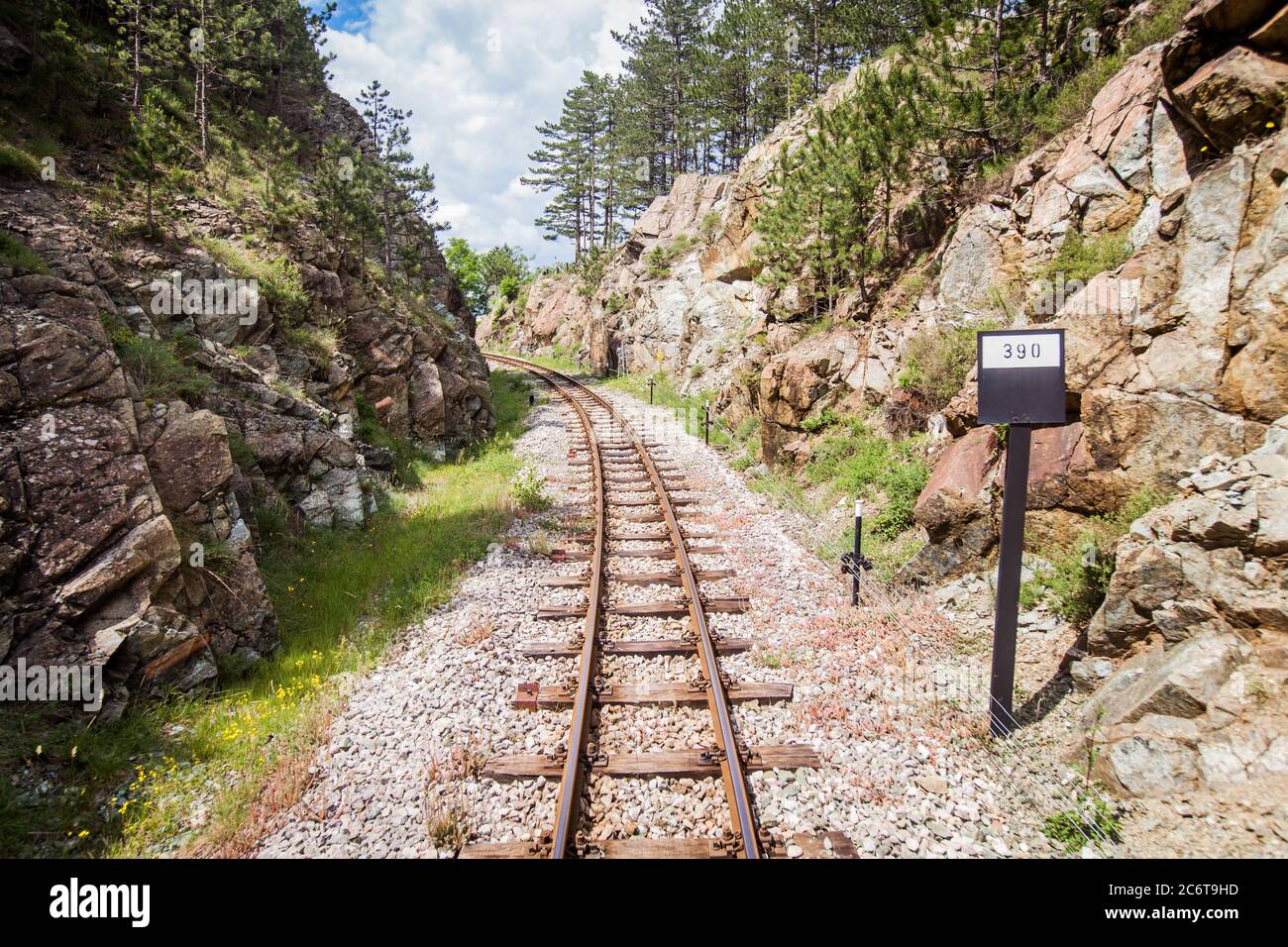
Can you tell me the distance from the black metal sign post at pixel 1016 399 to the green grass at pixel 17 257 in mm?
10175

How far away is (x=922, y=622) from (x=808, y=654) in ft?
5.29

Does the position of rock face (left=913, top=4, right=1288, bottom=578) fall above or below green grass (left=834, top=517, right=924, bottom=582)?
above

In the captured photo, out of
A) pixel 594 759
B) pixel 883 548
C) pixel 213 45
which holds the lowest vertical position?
pixel 594 759

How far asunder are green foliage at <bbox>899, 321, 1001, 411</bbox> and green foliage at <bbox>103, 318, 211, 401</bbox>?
11470 millimetres

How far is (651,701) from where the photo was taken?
5.80 m

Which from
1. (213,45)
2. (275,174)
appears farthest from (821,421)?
(213,45)

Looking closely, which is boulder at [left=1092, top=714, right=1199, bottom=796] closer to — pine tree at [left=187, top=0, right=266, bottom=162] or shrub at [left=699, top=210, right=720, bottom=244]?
pine tree at [left=187, top=0, right=266, bottom=162]

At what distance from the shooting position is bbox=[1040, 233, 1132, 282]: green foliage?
7.72m

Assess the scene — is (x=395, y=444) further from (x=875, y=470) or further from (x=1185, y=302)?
(x=1185, y=302)

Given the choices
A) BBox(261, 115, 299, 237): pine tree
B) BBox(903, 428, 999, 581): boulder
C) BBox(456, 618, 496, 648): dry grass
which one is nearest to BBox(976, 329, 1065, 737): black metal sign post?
BBox(903, 428, 999, 581): boulder

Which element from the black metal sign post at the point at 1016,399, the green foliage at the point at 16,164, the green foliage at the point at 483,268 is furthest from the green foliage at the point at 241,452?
the green foliage at the point at 483,268

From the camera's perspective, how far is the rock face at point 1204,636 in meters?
3.91

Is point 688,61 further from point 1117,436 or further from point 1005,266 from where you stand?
point 1117,436

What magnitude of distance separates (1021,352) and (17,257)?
10.7 meters
